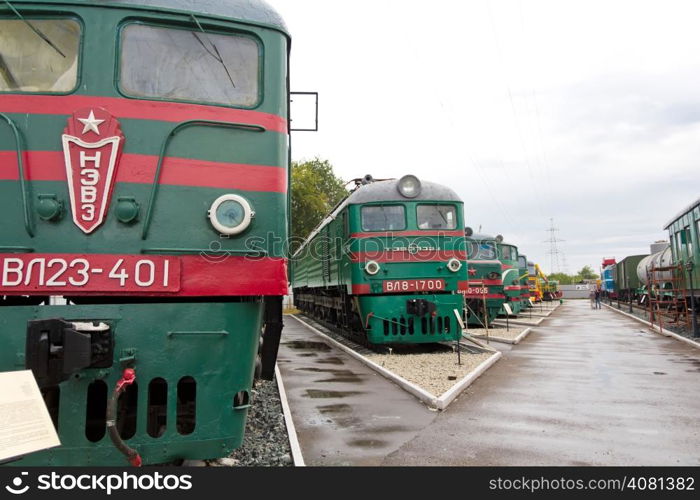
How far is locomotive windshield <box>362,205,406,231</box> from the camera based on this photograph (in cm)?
1181

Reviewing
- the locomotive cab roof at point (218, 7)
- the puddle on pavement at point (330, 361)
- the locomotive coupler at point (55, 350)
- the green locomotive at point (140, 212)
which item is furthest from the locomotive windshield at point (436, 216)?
the locomotive coupler at point (55, 350)

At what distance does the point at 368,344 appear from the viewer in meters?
13.2

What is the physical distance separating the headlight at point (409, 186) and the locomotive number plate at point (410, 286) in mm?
1907

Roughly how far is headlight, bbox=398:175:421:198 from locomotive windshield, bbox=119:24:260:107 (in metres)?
7.82

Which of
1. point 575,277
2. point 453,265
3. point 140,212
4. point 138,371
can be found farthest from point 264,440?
point 575,277

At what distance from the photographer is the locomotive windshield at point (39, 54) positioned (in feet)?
12.8

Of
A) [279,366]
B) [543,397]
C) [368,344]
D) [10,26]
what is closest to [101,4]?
[10,26]

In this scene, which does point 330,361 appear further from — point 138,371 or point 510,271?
point 510,271

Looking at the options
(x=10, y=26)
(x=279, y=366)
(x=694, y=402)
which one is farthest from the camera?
(x=279, y=366)

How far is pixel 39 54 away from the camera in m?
3.96

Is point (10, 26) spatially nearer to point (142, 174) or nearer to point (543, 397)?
point (142, 174)

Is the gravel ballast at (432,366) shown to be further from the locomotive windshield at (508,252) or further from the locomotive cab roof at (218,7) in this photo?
the locomotive windshield at (508,252)

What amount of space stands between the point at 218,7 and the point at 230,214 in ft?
5.33
